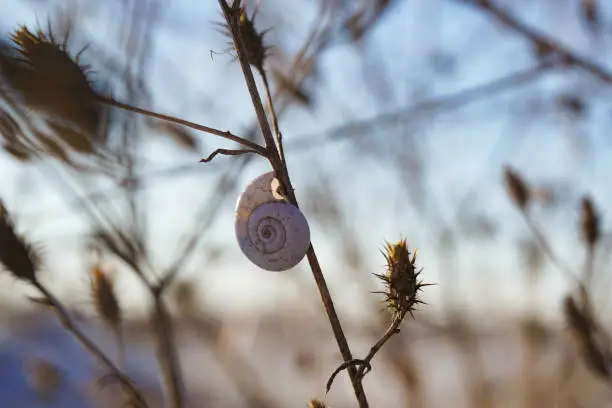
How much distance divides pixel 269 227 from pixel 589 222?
0.94 meters

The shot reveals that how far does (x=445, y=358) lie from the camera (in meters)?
5.14

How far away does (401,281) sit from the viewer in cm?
72

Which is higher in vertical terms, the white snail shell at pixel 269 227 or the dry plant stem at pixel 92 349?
the white snail shell at pixel 269 227

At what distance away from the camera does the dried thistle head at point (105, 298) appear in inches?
44.3

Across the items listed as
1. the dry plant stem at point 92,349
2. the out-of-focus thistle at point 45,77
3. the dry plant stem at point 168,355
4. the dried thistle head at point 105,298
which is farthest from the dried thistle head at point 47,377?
the out-of-focus thistle at point 45,77

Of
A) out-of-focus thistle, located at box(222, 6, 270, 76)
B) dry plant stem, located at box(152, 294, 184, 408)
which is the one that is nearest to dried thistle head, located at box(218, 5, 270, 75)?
out-of-focus thistle, located at box(222, 6, 270, 76)

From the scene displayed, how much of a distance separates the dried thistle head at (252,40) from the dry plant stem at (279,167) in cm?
17

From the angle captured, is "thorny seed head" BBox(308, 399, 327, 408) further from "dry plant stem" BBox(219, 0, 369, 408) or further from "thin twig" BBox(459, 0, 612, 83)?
"thin twig" BBox(459, 0, 612, 83)

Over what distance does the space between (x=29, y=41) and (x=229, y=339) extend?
2299mm

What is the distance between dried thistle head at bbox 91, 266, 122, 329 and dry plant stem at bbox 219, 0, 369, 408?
58cm

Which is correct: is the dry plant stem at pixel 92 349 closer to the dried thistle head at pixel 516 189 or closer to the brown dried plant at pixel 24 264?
the brown dried plant at pixel 24 264

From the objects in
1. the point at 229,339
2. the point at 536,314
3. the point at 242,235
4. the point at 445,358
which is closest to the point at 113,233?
the point at 242,235

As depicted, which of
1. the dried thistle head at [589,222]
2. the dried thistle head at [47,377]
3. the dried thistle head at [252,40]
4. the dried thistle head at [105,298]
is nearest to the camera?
the dried thistle head at [252,40]

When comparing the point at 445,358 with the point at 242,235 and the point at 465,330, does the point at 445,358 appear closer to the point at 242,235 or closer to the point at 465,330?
the point at 465,330
